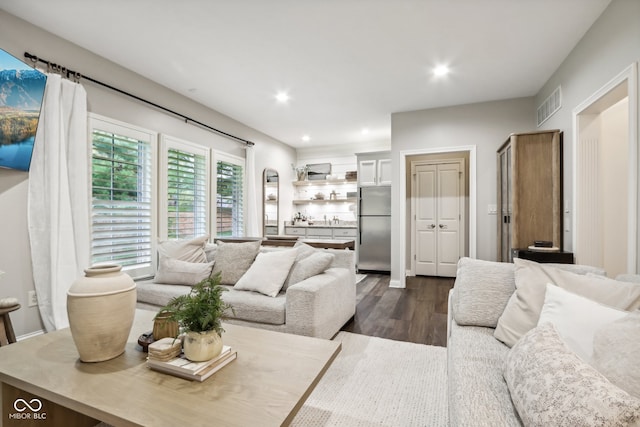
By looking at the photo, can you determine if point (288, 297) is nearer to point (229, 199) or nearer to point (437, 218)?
point (229, 199)

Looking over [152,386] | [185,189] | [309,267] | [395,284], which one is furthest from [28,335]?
[395,284]

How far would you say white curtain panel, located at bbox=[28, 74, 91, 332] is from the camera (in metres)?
2.51

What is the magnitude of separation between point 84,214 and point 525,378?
340 centimetres

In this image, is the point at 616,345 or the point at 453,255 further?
the point at 453,255

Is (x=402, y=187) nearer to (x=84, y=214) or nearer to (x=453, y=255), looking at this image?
(x=453, y=255)

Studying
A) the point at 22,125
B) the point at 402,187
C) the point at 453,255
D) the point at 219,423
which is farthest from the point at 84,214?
the point at 453,255

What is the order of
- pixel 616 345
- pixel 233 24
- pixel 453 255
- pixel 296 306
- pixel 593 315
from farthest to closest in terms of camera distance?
pixel 453 255 → pixel 233 24 → pixel 296 306 → pixel 593 315 → pixel 616 345

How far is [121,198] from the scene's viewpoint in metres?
3.21

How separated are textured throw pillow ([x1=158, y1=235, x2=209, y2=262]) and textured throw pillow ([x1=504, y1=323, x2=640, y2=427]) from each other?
112 inches

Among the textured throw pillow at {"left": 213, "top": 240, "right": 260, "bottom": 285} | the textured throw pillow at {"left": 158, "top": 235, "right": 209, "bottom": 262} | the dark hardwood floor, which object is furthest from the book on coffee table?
the textured throw pillow at {"left": 158, "top": 235, "right": 209, "bottom": 262}

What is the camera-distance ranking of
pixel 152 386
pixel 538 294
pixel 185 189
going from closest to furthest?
pixel 152 386, pixel 538 294, pixel 185 189

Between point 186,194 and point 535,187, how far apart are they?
4.19 metres

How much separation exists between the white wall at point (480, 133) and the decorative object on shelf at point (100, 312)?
12.9 feet

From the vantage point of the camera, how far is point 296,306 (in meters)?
2.26
